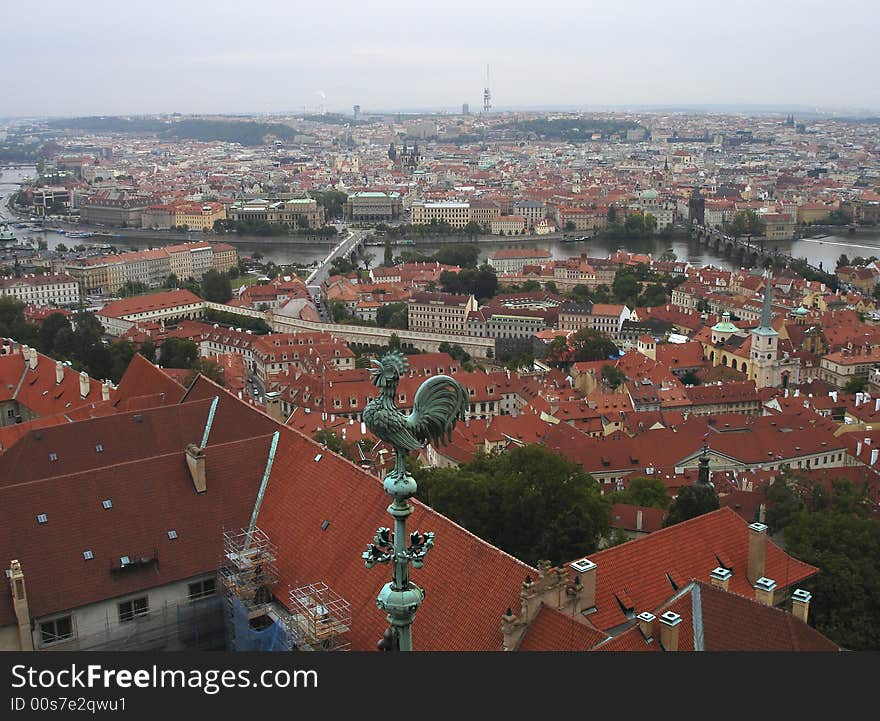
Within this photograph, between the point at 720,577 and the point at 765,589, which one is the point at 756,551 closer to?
the point at 765,589

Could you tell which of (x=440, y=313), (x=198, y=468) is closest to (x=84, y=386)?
(x=198, y=468)

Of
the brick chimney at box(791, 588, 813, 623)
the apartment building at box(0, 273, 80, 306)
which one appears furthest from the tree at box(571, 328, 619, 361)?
the apartment building at box(0, 273, 80, 306)

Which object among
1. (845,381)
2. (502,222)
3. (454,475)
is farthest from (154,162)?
(454,475)

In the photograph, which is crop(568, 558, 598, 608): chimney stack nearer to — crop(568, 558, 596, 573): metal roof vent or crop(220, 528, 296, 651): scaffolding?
crop(568, 558, 596, 573): metal roof vent

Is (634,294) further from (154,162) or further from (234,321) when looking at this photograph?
(154,162)

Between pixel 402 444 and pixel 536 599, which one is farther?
pixel 536 599

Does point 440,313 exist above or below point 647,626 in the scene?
below
